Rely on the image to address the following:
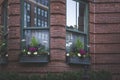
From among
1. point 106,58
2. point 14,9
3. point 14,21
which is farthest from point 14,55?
point 106,58

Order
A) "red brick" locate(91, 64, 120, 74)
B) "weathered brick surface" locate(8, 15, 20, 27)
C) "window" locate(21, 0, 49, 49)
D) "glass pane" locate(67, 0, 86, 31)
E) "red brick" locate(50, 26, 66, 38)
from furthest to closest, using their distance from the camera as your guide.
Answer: "red brick" locate(91, 64, 120, 74), "glass pane" locate(67, 0, 86, 31), "weathered brick surface" locate(8, 15, 20, 27), "window" locate(21, 0, 49, 49), "red brick" locate(50, 26, 66, 38)

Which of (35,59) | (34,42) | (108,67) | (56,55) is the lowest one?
(108,67)

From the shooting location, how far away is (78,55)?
1556 centimetres

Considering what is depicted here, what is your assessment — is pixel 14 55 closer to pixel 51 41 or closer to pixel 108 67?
pixel 51 41

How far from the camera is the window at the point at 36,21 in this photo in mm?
15328

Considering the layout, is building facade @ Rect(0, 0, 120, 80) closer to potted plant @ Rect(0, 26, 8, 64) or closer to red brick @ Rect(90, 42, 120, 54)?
red brick @ Rect(90, 42, 120, 54)

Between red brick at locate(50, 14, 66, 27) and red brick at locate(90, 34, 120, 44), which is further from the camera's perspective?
red brick at locate(90, 34, 120, 44)

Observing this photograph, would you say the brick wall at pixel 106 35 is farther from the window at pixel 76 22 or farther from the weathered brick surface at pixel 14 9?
the weathered brick surface at pixel 14 9

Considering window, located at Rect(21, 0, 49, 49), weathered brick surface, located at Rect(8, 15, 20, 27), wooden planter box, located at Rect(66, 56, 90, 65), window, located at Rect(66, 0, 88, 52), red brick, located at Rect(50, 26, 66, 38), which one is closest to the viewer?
red brick, located at Rect(50, 26, 66, 38)

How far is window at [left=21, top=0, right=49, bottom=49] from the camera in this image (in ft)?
50.3

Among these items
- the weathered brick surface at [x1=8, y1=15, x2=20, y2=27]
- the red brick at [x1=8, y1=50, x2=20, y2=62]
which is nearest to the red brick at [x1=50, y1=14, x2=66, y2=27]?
the weathered brick surface at [x1=8, y1=15, x2=20, y2=27]

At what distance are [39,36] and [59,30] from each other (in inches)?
30.4

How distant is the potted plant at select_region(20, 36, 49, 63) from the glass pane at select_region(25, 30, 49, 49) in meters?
0.25

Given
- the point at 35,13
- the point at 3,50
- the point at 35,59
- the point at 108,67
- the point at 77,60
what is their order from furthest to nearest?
the point at 108,67 < the point at 3,50 < the point at 35,13 < the point at 77,60 < the point at 35,59
